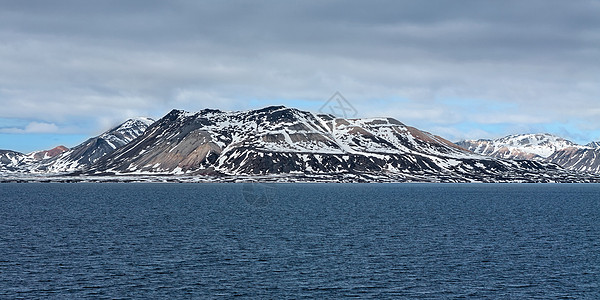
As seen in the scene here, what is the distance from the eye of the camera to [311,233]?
369ft

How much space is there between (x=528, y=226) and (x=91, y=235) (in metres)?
85.9

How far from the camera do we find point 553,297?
6272cm

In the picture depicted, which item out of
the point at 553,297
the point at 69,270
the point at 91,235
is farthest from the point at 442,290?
the point at 91,235

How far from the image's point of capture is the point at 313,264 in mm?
78938

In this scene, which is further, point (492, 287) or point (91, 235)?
point (91, 235)

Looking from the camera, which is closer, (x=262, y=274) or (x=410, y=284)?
(x=410, y=284)

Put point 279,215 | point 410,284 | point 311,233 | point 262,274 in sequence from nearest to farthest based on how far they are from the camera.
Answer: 1. point 410,284
2. point 262,274
3. point 311,233
4. point 279,215

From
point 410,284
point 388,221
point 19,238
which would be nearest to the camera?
point 410,284

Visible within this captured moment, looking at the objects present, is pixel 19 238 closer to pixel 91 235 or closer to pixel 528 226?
pixel 91 235

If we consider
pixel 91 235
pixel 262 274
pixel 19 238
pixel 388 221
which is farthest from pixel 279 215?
pixel 262 274

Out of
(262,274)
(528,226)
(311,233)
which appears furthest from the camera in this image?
(528,226)

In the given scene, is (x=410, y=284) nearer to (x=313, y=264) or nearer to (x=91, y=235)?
(x=313, y=264)

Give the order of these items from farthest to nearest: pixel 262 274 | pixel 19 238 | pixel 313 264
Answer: pixel 19 238
pixel 313 264
pixel 262 274

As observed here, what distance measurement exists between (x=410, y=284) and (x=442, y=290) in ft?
13.7
